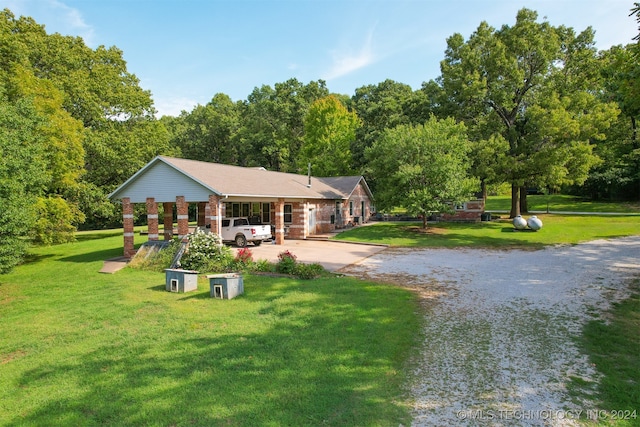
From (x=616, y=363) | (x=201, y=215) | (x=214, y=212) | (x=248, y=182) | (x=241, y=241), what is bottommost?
(x=616, y=363)

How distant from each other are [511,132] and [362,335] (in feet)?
94.6

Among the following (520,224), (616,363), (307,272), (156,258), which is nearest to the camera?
(616,363)

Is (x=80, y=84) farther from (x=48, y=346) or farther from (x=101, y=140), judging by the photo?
(x=48, y=346)

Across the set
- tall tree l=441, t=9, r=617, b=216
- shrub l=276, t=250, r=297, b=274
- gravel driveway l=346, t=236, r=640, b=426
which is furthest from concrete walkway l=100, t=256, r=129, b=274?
tall tree l=441, t=9, r=617, b=216

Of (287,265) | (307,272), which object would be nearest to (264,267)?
(287,265)

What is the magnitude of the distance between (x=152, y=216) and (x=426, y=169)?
17.8 m

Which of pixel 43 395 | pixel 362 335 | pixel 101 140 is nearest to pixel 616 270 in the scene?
pixel 362 335

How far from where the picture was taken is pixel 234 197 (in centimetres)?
1820

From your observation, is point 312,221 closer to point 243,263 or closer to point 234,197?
point 234,197

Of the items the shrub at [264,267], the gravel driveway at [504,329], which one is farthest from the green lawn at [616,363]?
the shrub at [264,267]

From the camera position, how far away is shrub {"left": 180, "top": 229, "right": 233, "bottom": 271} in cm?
1451

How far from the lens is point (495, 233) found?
25.5 metres

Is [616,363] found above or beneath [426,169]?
beneath

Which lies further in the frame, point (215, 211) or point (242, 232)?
point (242, 232)
